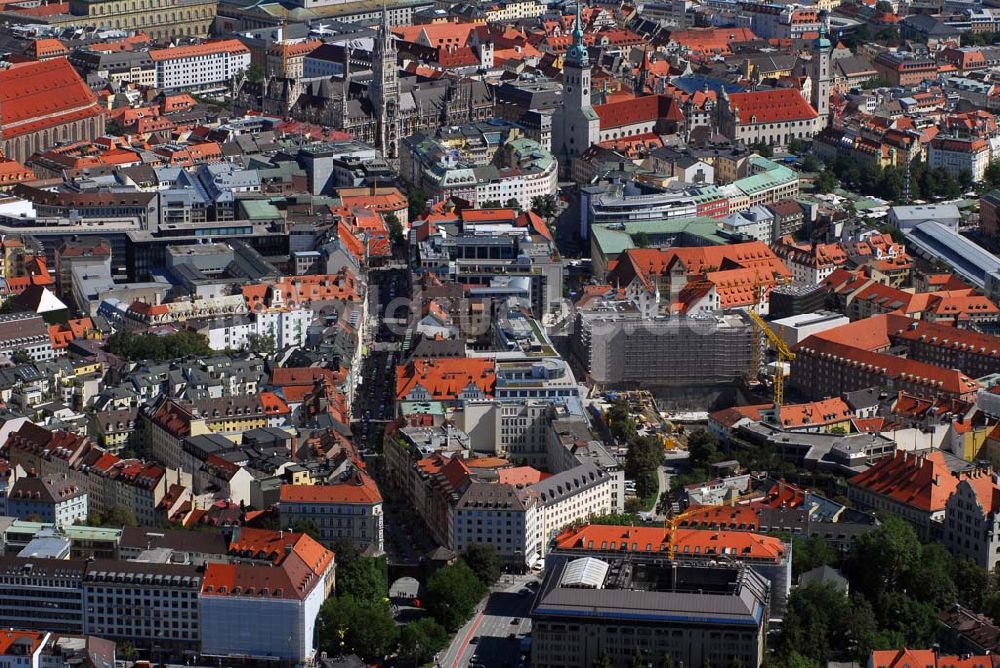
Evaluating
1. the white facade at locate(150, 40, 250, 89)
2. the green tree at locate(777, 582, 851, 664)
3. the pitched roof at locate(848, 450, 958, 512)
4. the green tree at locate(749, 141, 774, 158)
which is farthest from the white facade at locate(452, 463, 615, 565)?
the white facade at locate(150, 40, 250, 89)

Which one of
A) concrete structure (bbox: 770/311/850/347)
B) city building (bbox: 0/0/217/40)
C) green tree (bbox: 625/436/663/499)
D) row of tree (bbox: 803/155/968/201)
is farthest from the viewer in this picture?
city building (bbox: 0/0/217/40)

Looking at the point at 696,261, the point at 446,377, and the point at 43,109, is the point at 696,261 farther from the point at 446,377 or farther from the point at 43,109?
the point at 43,109

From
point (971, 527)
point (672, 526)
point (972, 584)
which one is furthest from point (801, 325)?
point (972, 584)

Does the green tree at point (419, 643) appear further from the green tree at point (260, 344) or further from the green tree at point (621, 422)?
the green tree at point (260, 344)

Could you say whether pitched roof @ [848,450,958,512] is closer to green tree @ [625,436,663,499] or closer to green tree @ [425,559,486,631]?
green tree @ [625,436,663,499]

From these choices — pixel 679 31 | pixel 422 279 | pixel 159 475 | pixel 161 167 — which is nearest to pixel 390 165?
pixel 161 167

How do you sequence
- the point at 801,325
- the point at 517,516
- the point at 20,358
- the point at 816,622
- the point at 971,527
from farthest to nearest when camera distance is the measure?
the point at 801,325 < the point at 20,358 < the point at 971,527 < the point at 517,516 < the point at 816,622
